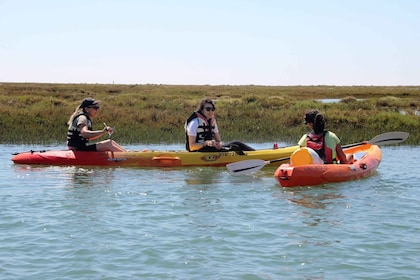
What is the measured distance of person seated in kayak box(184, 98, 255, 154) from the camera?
13.0m

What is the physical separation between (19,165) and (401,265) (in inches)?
374

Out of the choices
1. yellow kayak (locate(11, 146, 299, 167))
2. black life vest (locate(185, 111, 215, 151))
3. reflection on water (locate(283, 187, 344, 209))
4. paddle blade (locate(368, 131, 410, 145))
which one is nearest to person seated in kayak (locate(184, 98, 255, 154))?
black life vest (locate(185, 111, 215, 151))

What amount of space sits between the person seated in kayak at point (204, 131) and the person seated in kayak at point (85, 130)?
158 centimetres

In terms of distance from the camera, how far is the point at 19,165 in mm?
13867

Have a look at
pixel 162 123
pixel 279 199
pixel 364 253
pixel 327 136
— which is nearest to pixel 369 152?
pixel 327 136

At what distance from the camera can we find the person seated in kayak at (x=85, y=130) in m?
13.2

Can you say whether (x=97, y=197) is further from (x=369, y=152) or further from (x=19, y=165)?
(x=369, y=152)

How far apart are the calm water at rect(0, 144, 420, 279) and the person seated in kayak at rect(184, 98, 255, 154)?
1317 mm

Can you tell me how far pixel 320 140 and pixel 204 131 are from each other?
9.44 feet

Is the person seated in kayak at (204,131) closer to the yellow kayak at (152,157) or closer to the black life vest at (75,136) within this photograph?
the yellow kayak at (152,157)

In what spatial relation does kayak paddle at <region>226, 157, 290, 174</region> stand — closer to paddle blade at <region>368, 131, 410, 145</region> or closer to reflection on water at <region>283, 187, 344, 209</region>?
reflection on water at <region>283, 187, 344, 209</region>

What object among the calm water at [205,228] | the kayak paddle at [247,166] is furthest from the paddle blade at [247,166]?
the calm water at [205,228]

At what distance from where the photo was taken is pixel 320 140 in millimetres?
11148

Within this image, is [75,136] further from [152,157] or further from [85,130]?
[152,157]
